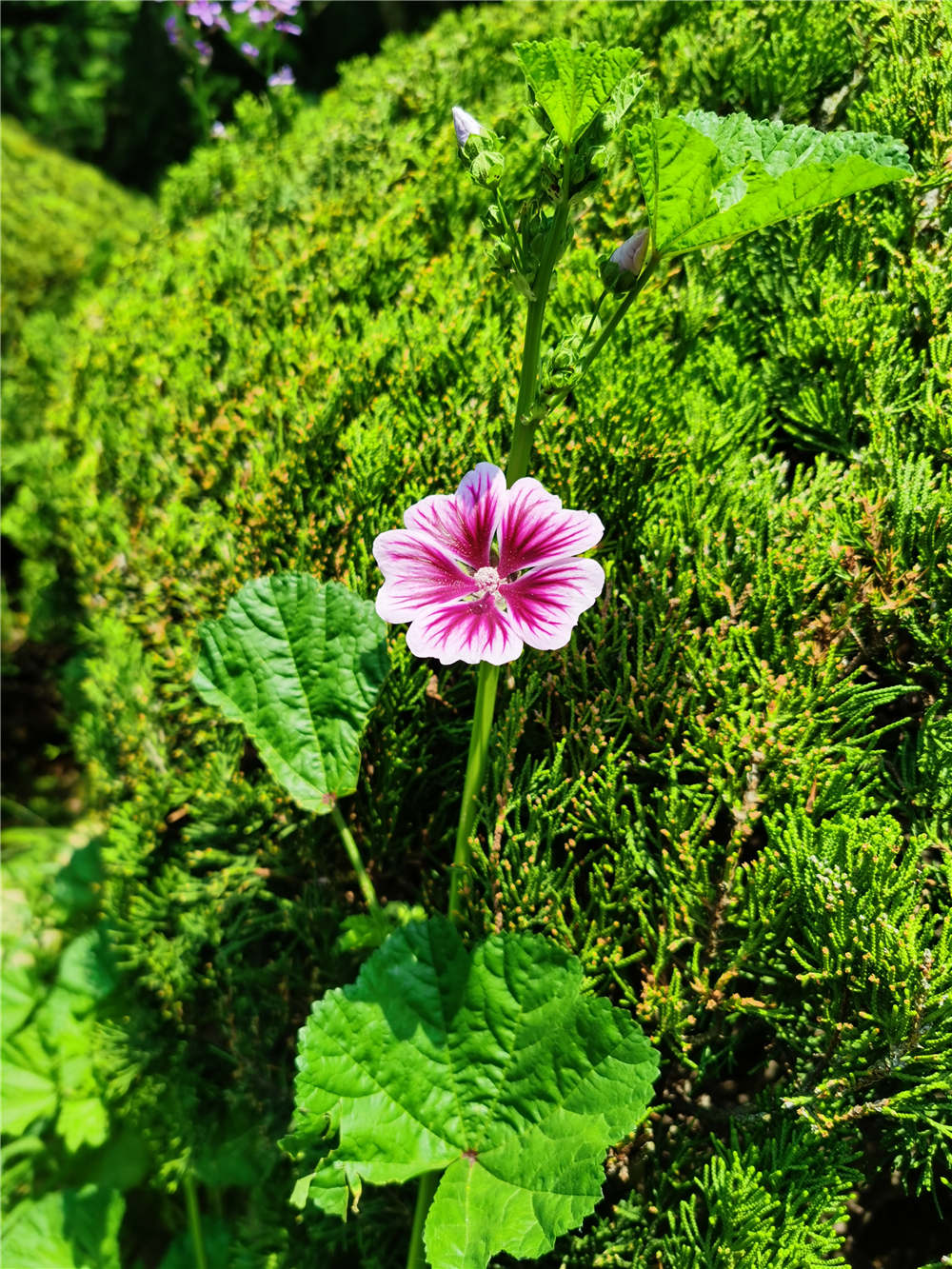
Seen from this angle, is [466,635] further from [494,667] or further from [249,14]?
[249,14]

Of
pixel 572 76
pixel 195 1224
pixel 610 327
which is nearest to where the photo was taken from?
pixel 572 76

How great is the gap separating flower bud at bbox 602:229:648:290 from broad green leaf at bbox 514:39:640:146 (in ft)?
0.54

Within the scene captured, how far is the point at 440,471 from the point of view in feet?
5.58

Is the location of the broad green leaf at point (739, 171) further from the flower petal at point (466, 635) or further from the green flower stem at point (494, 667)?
the flower petal at point (466, 635)

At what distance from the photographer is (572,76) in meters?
1.02

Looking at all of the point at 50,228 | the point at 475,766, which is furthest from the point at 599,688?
the point at 50,228

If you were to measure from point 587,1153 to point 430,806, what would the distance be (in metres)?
0.67

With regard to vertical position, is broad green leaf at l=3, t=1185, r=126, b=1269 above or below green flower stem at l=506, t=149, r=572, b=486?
below

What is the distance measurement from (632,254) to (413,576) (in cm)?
51

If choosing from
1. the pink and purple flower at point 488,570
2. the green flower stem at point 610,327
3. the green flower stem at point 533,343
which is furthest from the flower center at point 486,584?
the green flower stem at point 610,327

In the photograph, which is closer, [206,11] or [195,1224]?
[195,1224]

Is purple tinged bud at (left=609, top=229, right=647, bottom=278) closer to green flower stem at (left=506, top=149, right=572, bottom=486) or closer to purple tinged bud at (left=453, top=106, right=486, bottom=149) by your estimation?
green flower stem at (left=506, top=149, right=572, bottom=486)

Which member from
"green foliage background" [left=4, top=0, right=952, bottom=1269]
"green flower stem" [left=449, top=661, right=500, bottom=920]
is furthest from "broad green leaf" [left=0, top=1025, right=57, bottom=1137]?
"green flower stem" [left=449, top=661, right=500, bottom=920]

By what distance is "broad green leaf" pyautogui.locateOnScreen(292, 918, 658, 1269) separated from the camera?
1.16 meters
